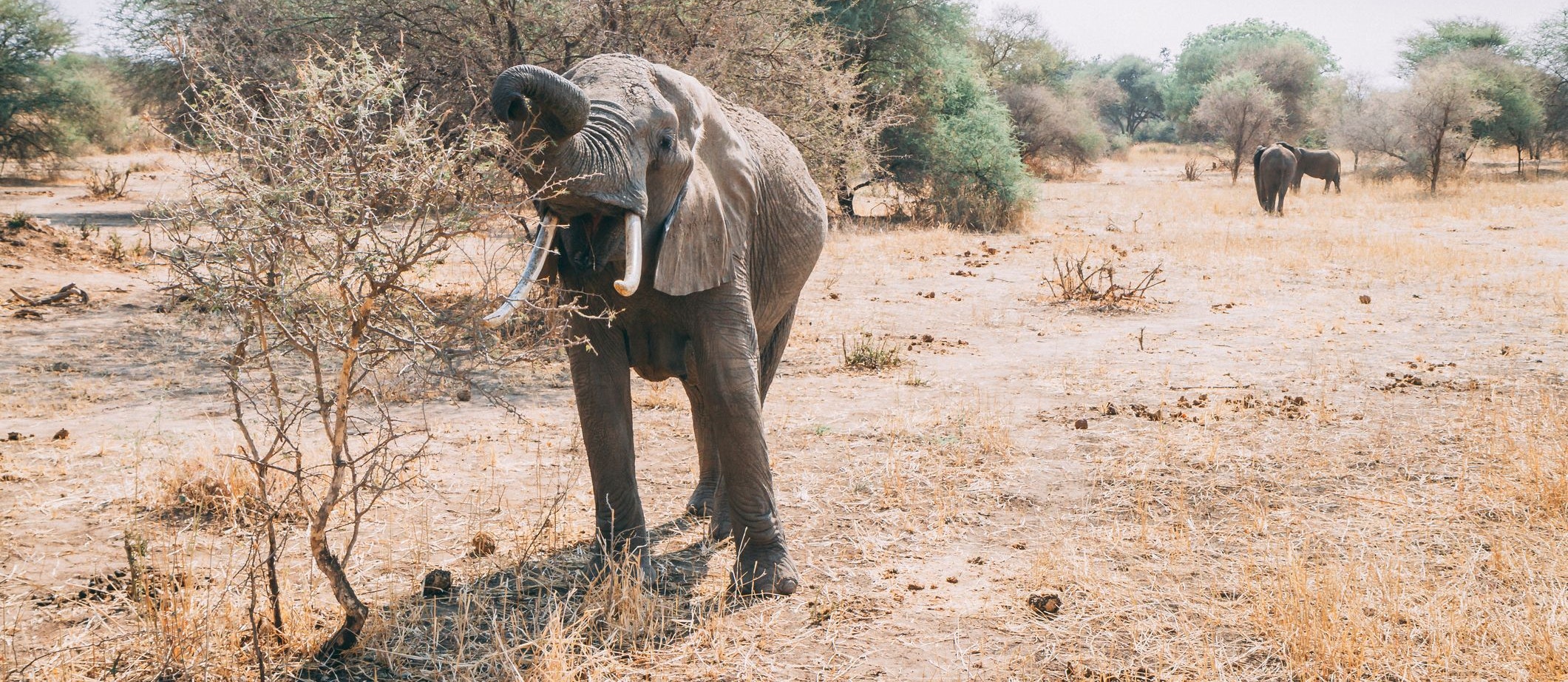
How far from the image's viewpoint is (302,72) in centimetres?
351

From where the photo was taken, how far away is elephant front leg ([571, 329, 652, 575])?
4496 millimetres

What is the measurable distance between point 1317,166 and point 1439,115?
3322 millimetres

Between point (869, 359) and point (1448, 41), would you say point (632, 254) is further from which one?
point (1448, 41)

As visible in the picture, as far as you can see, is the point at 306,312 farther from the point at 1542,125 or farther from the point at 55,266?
the point at 1542,125

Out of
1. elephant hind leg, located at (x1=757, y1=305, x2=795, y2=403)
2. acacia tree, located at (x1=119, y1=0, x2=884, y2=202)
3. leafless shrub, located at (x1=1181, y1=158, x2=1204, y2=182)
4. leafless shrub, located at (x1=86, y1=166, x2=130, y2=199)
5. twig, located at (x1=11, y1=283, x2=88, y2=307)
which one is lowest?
elephant hind leg, located at (x1=757, y1=305, x2=795, y2=403)

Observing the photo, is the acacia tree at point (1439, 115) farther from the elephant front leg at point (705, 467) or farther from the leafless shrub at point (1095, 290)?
the elephant front leg at point (705, 467)

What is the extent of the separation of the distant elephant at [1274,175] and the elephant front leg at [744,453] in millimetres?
21361

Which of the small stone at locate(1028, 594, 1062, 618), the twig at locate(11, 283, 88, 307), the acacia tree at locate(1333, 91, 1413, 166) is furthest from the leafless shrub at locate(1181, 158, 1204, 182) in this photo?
the small stone at locate(1028, 594, 1062, 618)

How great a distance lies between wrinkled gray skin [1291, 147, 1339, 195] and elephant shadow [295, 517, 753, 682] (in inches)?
1063

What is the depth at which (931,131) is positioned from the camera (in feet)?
68.3

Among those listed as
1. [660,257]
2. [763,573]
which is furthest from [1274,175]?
[660,257]

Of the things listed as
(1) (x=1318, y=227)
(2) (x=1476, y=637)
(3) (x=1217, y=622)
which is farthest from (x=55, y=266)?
(1) (x=1318, y=227)

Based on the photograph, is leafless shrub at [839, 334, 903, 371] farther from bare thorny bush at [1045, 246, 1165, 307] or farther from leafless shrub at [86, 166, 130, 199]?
leafless shrub at [86, 166, 130, 199]

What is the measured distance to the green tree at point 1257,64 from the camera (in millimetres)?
44531
